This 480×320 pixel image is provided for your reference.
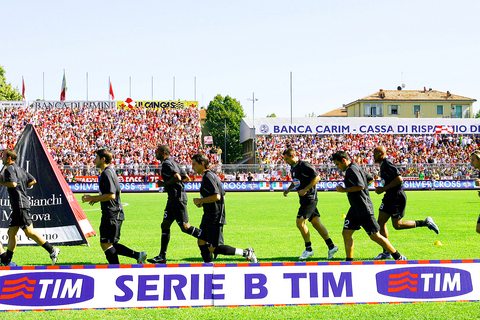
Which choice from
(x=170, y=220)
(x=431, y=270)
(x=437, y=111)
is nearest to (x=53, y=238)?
(x=170, y=220)

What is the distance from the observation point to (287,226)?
1470 cm

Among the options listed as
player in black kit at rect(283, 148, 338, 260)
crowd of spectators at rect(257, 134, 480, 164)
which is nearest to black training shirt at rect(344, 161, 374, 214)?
player in black kit at rect(283, 148, 338, 260)

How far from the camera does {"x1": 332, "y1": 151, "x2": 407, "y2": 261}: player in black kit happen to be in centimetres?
784

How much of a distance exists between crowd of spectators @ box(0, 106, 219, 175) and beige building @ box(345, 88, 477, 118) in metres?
31.6

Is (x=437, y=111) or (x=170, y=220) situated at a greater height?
(x=437, y=111)

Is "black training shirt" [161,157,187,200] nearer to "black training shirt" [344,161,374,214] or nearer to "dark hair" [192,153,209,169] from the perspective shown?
"dark hair" [192,153,209,169]

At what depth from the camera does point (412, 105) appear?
75.6 m

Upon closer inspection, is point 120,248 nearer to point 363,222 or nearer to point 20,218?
point 20,218

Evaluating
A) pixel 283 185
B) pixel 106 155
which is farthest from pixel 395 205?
pixel 283 185

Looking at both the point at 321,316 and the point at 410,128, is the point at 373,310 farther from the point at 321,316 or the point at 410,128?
the point at 410,128

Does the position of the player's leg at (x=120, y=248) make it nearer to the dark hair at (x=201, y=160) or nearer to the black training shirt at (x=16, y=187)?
the dark hair at (x=201, y=160)

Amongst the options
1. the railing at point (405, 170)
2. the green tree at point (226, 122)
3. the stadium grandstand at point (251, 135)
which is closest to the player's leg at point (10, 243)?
the railing at point (405, 170)

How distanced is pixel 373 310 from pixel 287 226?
904cm

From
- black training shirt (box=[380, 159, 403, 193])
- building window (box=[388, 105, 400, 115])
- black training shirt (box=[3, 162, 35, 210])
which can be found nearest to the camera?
black training shirt (box=[3, 162, 35, 210])
